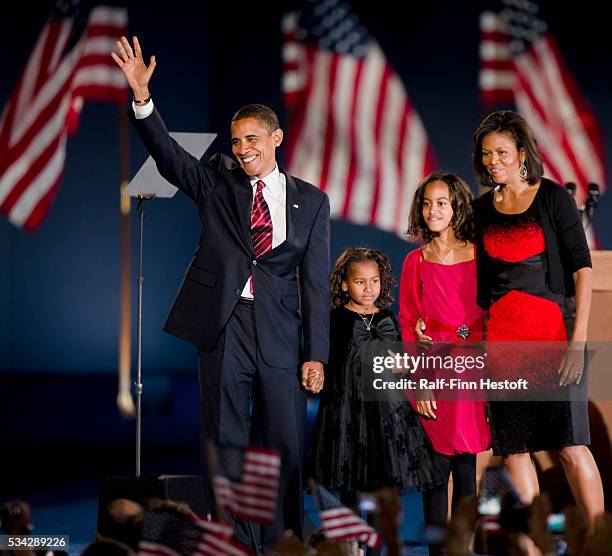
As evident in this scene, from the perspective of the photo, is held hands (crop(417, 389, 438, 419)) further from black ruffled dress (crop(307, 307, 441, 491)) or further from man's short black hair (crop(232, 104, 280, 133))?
man's short black hair (crop(232, 104, 280, 133))

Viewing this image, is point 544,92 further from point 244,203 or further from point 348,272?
point 244,203

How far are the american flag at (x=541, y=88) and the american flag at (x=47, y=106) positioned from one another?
284 centimetres

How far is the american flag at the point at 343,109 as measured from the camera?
28.1 feet

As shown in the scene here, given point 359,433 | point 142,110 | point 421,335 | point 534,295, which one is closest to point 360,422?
point 359,433

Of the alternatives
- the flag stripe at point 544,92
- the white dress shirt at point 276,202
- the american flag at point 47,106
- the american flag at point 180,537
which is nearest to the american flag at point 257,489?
the american flag at point 180,537

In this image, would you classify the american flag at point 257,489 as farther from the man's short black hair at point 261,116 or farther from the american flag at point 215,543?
the man's short black hair at point 261,116

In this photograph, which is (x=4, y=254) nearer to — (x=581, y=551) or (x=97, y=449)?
(x=97, y=449)

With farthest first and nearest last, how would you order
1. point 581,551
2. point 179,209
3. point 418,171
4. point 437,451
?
1. point 418,171
2. point 179,209
3. point 437,451
4. point 581,551

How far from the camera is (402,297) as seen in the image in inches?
157

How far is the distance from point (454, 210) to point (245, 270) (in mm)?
787

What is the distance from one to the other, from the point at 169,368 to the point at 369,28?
10.1 feet

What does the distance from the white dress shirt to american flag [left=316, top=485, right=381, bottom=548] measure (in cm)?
134

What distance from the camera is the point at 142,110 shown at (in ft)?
11.6

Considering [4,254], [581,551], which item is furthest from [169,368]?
[581,551]
